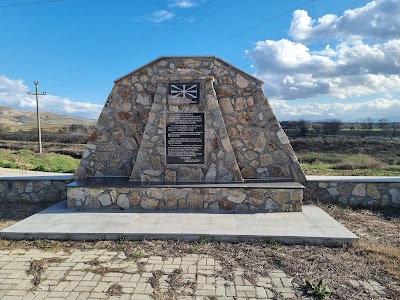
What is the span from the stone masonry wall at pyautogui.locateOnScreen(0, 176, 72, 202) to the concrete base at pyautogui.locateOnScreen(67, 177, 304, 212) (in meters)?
1.25

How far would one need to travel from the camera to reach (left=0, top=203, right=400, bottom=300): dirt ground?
3.74m

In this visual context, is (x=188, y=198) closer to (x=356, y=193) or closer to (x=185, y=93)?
(x=185, y=93)

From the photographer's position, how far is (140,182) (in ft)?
22.1

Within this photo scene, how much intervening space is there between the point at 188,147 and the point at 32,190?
12.7ft

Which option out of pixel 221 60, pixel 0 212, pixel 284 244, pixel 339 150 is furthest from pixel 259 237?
pixel 339 150

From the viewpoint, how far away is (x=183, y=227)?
5289mm

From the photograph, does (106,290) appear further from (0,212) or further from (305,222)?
(0,212)

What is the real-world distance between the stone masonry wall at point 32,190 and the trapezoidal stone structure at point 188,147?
625mm

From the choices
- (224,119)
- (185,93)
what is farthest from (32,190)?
(224,119)

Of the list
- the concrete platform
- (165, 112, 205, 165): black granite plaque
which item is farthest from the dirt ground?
(165, 112, 205, 165): black granite plaque

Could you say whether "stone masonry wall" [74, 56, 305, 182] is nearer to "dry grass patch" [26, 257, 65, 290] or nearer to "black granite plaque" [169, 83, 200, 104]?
"black granite plaque" [169, 83, 200, 104]

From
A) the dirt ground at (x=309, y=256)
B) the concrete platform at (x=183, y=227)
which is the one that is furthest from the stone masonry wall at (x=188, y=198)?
the dirt ground at (x=309, y=256)

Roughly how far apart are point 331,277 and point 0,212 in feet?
21.3

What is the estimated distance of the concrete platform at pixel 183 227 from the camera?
4.91 meters
